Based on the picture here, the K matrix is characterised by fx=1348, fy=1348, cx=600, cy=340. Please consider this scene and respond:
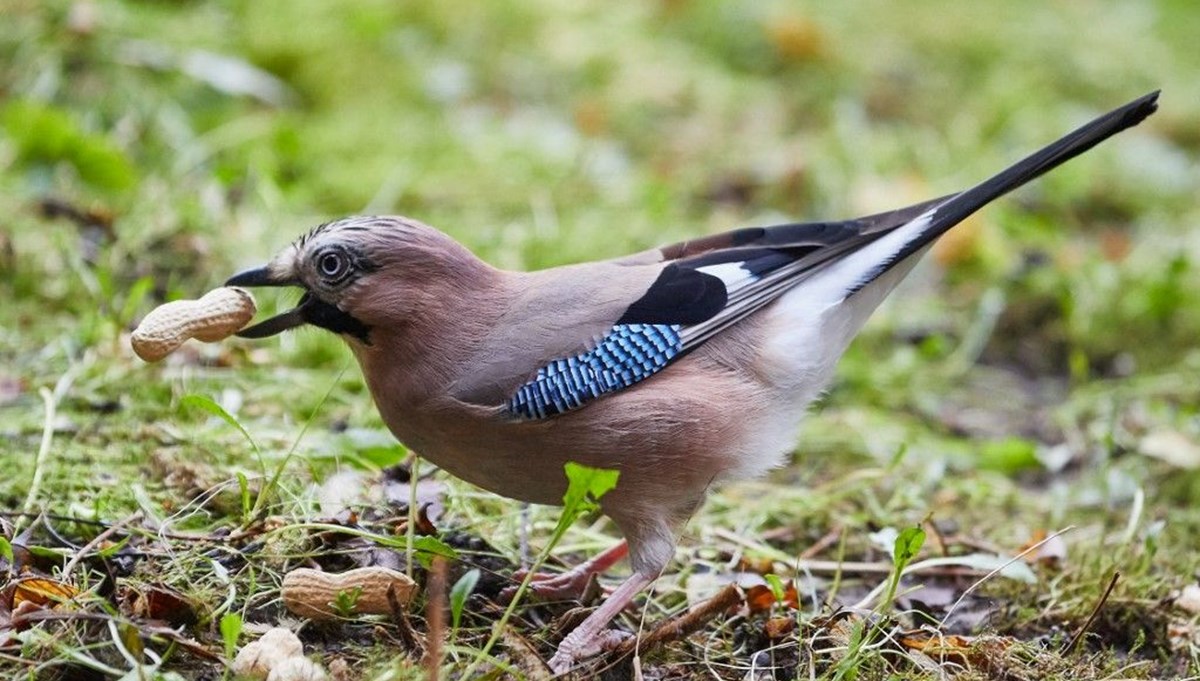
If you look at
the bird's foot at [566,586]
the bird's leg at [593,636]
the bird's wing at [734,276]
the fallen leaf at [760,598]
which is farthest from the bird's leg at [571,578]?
the bird's wing at [734,276]

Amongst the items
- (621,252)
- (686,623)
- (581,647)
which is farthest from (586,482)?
(621,252)

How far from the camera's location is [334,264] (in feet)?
10.8

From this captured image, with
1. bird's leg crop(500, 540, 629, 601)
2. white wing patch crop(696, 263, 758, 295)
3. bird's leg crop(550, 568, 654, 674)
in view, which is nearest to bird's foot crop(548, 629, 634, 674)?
bird's leg crop(550, 568, 654, 674)

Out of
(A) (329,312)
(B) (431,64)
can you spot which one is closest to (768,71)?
(B) (431,64)

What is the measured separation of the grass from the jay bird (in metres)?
0.31

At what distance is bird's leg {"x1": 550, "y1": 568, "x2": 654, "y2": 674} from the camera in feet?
10.0

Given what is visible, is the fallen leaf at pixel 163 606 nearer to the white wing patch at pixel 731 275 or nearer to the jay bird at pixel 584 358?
the jay bird at pixel 584 358

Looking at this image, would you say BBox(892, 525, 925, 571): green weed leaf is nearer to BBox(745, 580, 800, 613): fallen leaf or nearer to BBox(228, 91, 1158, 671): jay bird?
BBox(745, 580, 800, 613): fallen leaf

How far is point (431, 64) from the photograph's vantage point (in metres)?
7.97

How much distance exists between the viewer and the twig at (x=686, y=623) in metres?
3.14

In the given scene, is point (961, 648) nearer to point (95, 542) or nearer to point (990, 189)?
point (990, 189)

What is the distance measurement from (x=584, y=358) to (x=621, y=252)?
108 inches

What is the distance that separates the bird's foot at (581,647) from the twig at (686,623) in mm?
30

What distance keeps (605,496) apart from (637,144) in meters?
4.66
